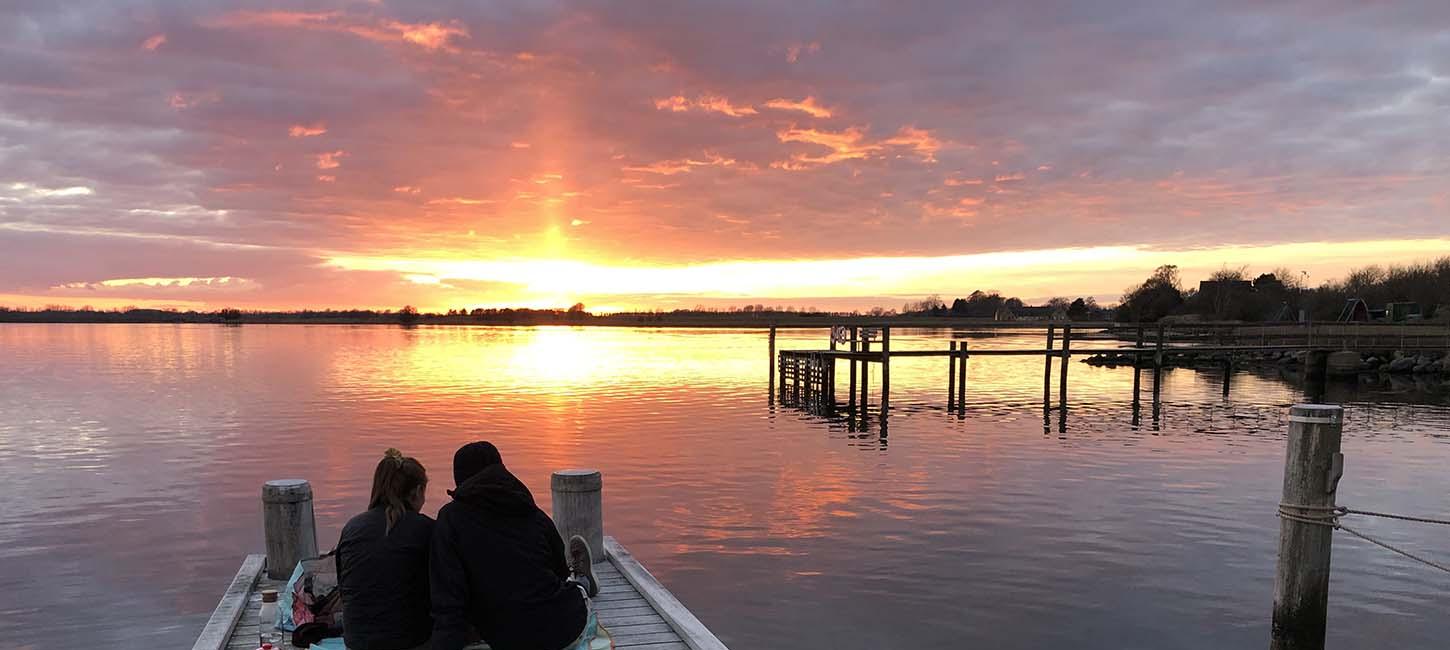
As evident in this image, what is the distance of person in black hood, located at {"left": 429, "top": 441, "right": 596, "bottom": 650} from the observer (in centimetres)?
513

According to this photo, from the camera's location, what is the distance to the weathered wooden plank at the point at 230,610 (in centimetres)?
730

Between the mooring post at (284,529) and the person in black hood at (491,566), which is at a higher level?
the person in black hood at (491,566)

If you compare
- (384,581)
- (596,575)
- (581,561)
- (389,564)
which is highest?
(389,564)

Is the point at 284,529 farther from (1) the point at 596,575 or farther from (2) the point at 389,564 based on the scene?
(2) the point at 389,564

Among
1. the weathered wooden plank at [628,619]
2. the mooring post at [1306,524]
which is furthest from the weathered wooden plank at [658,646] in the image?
the mooring post at [1306,524]

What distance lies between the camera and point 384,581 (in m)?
5.50

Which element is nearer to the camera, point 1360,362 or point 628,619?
point 628,619

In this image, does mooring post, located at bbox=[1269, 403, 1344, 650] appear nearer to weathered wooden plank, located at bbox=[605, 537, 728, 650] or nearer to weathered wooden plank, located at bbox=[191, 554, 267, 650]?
weathered wooden plank, located at bbox=[605, 537, 728, 650]

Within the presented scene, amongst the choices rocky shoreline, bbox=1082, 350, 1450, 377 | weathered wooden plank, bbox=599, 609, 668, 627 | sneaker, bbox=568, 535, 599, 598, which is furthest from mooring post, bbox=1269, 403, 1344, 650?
rocky shoreline, bbox=1082, 350, 1450, 377

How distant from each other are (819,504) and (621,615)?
1063cm

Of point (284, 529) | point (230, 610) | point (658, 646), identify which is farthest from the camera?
point (284, 529)

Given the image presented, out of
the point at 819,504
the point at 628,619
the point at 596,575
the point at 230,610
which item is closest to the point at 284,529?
the point at 230,610

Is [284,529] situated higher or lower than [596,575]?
higher

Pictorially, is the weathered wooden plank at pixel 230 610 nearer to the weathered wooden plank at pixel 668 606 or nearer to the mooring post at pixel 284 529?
the mooring post at pixel 284 529
